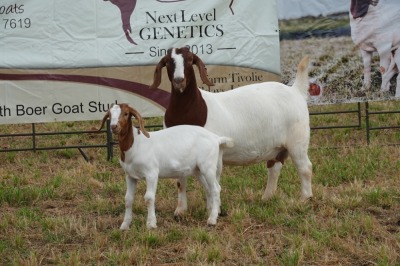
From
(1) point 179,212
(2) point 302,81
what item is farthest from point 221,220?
(2) point 302,81

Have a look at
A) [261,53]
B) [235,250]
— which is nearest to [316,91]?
[261,53]

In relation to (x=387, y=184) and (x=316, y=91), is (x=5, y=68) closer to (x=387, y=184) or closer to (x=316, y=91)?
(x=316, y=91)

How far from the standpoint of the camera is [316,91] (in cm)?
1045

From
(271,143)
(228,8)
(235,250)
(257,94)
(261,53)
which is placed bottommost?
(235,250)

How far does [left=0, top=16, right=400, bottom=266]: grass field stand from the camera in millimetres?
5203

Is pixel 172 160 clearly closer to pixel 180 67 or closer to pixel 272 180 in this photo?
pixel 180 67

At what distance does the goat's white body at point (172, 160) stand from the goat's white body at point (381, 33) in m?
4.77

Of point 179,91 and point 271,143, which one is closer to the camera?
point 179,91

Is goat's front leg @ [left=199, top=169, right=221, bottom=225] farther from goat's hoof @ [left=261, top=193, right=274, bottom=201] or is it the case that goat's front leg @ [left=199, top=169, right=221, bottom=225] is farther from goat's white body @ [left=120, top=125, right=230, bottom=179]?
goat's hoof @ [left=261, top=193, right=274, bottom=201]

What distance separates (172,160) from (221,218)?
0.78 m

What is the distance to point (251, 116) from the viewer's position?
6902 millimetres

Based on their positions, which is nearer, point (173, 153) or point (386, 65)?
point (173, 153)

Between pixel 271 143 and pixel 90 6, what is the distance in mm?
4173

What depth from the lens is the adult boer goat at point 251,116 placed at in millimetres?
6520
